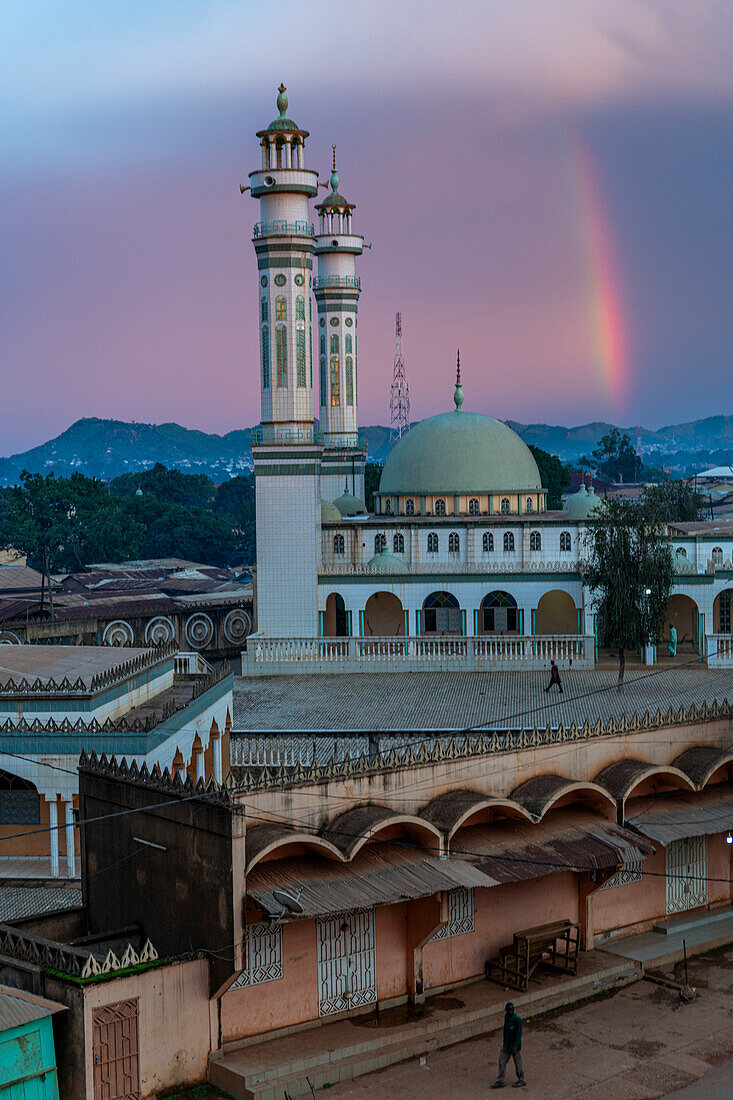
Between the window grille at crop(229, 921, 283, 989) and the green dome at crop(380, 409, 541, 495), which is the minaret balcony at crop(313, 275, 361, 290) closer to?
the green dome at crop(380, 409, 541, 495)

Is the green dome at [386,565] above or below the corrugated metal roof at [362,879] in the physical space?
above

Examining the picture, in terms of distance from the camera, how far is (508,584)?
135ft

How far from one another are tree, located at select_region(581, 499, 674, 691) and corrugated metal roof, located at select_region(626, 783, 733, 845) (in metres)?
14.9

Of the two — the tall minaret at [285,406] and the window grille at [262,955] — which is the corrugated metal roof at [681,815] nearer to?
the window grille at [262,955]

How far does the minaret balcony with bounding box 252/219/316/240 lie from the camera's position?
39656 mm

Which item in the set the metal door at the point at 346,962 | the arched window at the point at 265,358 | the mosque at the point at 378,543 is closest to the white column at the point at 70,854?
the metal door at the point at 346,962

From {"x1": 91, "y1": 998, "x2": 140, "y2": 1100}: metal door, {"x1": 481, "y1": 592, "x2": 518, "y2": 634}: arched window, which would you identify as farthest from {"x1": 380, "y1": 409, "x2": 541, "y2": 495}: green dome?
{"x1": 91, "y1": 998, "x2": 140, "y2": 1100}: metal door

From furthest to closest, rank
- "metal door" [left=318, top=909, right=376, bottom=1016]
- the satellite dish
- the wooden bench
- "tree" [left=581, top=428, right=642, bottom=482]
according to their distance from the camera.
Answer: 1. "tree" [left=581, top=428, right=642, bottom=482]
2. the wooden bench
3. "metal door" [left=318, top=909, right=376, bottom=1016]
4. the satellite dish

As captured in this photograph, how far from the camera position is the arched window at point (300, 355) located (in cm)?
4009

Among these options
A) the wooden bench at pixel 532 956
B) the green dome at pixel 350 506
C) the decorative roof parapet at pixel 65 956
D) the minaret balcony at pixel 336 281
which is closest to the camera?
the decorative roof parapet at pixel 65 956

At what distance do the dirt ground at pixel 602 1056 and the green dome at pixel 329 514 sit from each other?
26724 mm

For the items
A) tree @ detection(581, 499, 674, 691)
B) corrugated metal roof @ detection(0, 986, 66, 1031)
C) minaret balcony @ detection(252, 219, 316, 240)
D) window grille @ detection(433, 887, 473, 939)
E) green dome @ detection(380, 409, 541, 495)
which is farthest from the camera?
green dome @ detection(380, 409, 541, 495)

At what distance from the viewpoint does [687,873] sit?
19.9 meters

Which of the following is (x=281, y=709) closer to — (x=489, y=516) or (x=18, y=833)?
(x=18, y=833)
